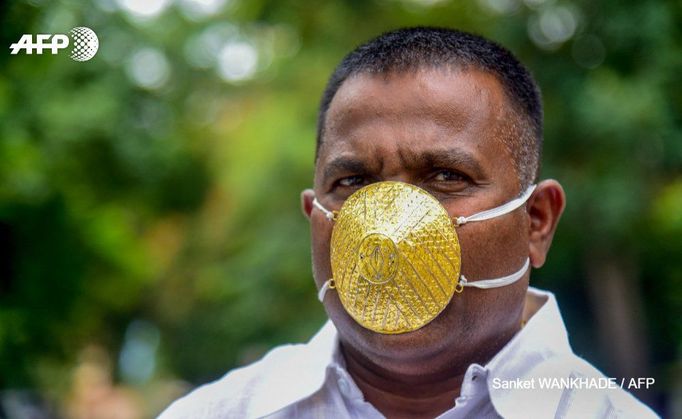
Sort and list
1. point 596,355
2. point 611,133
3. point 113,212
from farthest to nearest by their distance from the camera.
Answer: point 113,212 < point 611,133 < point 596,355

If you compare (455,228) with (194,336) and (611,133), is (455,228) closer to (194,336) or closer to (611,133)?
(611,133)

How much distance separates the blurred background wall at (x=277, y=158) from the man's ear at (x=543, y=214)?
24.3 inches

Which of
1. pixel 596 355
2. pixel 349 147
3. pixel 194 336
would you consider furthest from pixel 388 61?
pixel 194 336

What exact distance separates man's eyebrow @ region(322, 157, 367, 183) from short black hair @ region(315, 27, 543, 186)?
5.8 inches

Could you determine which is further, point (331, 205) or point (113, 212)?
point (113, 212)

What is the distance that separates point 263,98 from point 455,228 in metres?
8.32

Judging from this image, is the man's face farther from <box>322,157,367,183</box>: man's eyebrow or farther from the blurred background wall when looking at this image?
the blurred background wall

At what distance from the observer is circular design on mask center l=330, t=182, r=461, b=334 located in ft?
5.79

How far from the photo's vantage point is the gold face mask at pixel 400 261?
5.79ft

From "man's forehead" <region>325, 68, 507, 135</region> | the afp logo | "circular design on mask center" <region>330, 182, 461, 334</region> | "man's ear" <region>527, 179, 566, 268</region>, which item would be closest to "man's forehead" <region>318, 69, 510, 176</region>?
"man's forehead" <region>325, 68, 507, 135</region>

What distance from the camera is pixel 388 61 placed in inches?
73.5

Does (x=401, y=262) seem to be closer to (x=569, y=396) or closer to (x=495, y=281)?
(x=495, y=281)

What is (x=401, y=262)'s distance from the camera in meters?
1.78

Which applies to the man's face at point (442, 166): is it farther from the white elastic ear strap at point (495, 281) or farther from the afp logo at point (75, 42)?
the afp logo at point (75, 42)
